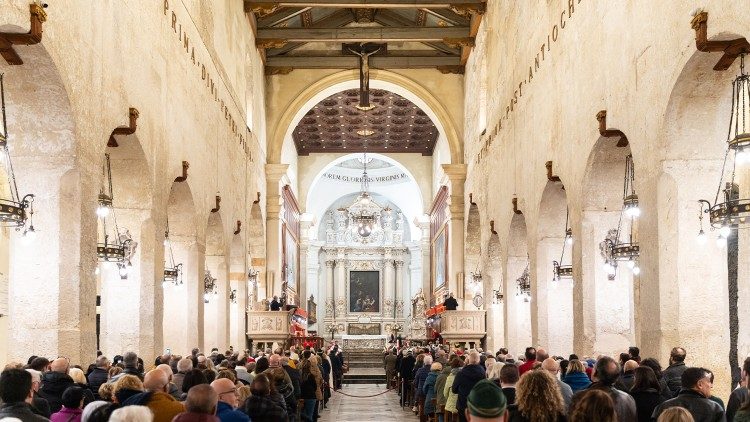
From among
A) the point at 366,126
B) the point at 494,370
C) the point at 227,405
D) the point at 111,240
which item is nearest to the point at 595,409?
the point at 227,405

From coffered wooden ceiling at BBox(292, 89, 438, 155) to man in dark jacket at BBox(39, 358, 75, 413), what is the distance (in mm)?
24873

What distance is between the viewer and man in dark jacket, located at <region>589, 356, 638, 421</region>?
21.5 feet

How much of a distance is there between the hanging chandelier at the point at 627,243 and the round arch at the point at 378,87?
16.1 m

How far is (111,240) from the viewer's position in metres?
14.5

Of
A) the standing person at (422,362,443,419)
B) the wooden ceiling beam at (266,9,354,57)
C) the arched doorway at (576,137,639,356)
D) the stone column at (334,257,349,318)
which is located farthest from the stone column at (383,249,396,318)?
the arched doorway at (576,137,639,356)

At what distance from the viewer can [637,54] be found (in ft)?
36.7

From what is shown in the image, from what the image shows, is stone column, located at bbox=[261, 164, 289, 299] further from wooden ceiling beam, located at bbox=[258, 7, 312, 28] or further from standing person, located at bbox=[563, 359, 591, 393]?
standing person, located at bbox=[563, 359, 591, 393]

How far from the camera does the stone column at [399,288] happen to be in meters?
48.4

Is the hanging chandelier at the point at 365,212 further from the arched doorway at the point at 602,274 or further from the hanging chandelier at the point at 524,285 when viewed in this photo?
the arched doorway at the point at 602,274

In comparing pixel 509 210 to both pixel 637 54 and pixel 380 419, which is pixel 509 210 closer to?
pixel 380 419

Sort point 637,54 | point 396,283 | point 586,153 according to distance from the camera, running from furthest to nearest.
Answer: point 396,283
point 586,153
point 637,54

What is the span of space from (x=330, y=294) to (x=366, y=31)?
948 inches

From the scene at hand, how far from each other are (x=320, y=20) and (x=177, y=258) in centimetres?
1266

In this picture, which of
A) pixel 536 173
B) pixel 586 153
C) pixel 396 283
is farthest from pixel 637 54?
pixel 396 283
